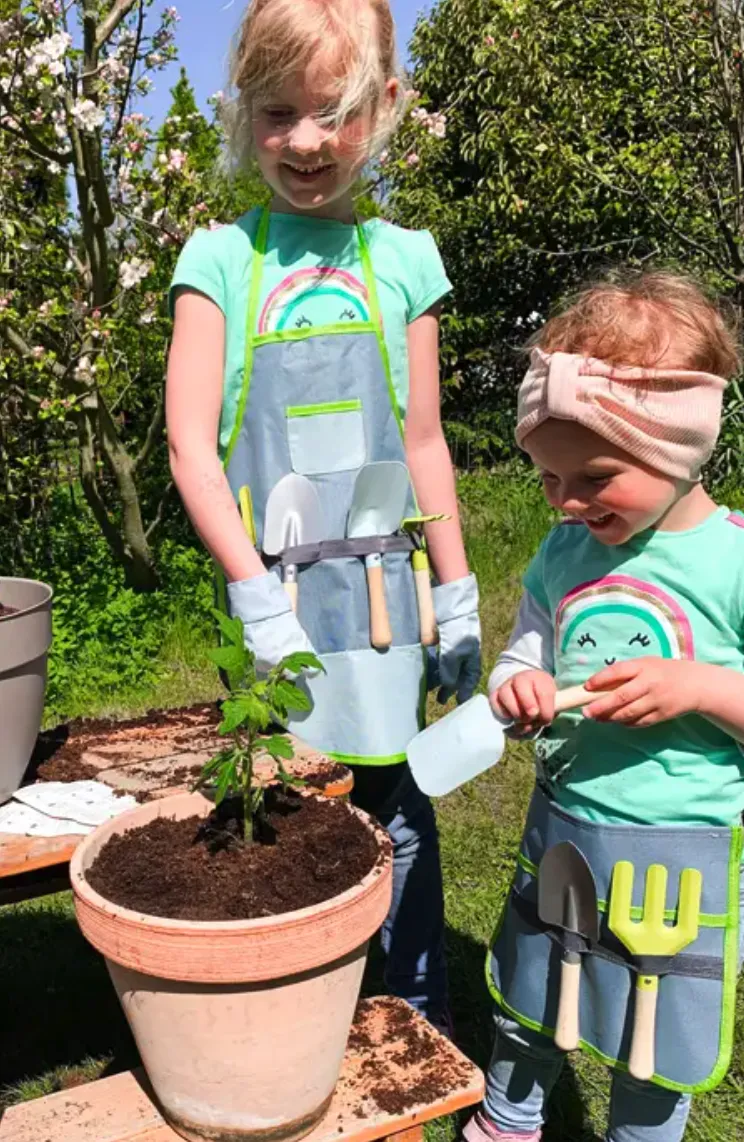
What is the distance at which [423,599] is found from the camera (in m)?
1.84

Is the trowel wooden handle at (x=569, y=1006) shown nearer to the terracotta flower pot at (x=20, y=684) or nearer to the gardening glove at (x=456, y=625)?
the gardening glove at (x=456, y=625)

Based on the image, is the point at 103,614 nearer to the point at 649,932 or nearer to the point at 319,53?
the point at 319,53

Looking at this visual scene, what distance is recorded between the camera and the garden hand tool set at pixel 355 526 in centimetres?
174

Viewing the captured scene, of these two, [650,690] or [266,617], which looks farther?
[266,617]

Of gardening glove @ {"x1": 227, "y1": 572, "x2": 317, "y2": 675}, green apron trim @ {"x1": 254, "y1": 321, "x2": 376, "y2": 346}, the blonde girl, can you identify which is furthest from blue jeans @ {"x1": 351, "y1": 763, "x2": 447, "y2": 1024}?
green apron trim @ {"x1": 254, "y1": 321, "x2": 376, "y2": 346}

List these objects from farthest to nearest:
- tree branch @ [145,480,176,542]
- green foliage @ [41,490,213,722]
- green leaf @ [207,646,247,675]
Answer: tree branch @ [145,480,176,542] < green foliage @ [41,490,213,722] < green leaf @ [207,646,247,675]

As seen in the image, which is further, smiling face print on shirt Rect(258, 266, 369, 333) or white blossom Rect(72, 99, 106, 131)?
white blossom Rect(72, 99, 106, 131)

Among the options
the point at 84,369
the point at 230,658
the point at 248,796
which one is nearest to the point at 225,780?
the point at 248,796

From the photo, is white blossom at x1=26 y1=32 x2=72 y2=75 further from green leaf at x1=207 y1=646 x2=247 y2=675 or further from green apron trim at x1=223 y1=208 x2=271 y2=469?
green leaf at x1=207 y1=646 x2=247 y2=675

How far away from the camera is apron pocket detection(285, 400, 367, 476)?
68.4 inches

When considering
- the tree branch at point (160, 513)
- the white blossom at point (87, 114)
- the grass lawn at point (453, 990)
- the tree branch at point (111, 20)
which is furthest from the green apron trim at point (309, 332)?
the tree branch at point (160, 513)

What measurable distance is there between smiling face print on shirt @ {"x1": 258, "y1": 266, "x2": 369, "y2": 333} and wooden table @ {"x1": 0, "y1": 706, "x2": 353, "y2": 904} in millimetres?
691

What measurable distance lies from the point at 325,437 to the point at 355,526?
0.51 ft

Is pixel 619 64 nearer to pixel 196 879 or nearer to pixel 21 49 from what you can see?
pixel 21 49
